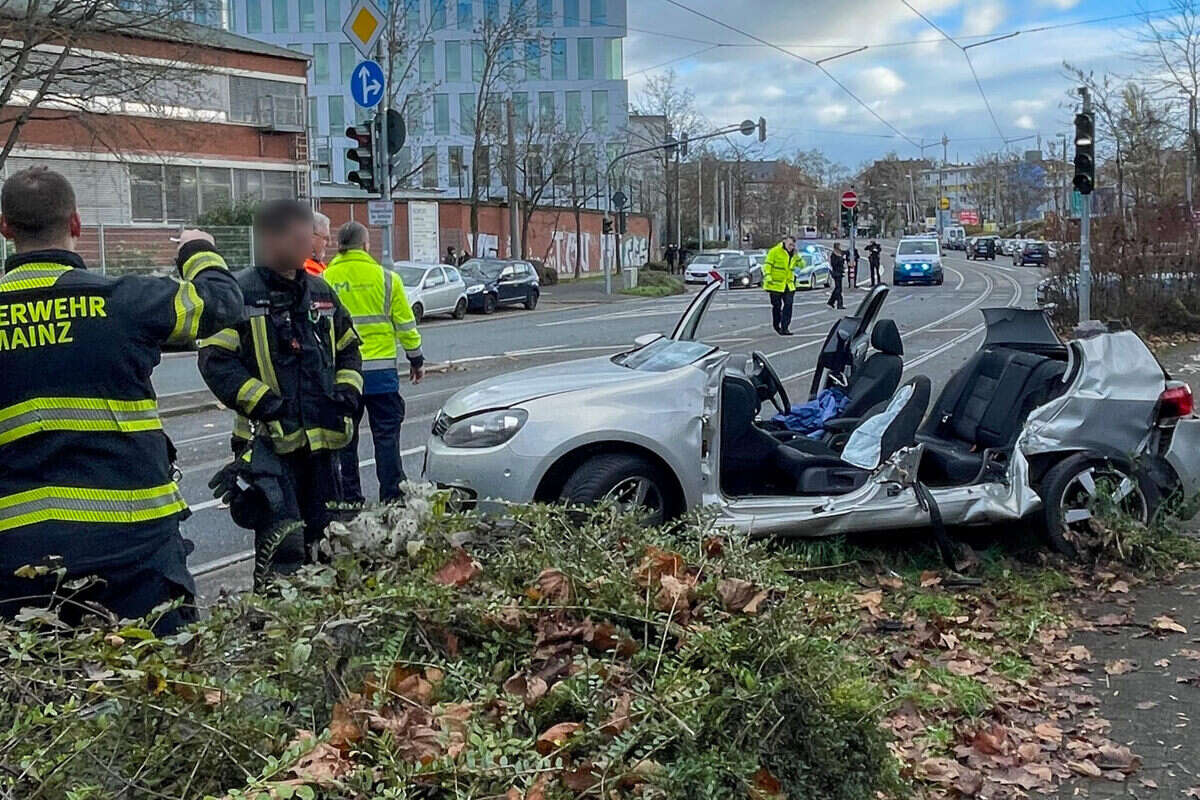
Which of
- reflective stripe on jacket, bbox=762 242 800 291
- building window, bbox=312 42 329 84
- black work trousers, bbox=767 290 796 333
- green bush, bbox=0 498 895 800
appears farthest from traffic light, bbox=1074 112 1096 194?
building window, bbox=312 42 329 84

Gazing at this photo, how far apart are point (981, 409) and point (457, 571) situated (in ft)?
15.8

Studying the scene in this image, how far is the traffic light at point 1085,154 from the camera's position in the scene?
1747 centimetres

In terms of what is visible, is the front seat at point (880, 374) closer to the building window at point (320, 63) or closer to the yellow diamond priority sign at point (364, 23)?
the yellow diamond priority sign at point (364, 23)

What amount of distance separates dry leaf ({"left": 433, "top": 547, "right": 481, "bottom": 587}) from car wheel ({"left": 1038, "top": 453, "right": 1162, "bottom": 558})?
13.3 ft

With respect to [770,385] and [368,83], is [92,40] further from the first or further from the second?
[770,385]

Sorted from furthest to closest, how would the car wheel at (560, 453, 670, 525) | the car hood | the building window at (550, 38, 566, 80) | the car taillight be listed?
the building window at (550, 38, 566, 80) < the car taillight < the car hood < the car wheel at (560, 453, 670, 525)

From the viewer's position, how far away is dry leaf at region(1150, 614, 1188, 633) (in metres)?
5.54

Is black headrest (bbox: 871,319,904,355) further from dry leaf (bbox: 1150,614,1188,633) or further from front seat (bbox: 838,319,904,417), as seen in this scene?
dry leaf (bbox: 1150,614,1188,633)

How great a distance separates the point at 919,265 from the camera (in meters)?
45.2

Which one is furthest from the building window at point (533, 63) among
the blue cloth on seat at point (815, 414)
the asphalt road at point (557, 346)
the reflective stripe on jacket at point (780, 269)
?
the blue cloth on seat at point (815, 414)

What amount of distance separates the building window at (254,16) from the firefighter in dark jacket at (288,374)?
76.2 m

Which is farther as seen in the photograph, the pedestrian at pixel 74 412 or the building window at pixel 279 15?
the building window at pixel 279 15

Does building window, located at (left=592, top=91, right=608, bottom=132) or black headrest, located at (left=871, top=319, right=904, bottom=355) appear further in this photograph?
building window, located at (left=592, top=91, right=608, bottom=132)

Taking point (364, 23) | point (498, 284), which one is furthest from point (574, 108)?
point (364, 23)
